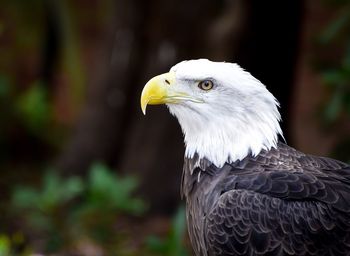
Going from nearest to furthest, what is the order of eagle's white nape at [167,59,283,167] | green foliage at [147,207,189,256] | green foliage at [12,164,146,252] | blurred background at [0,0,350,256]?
eagle's white nape at [167,59,283,167], green foliage at [147,207,189,256], green foliage at [12,164,146,252], blurred background at [0,0,350,256]

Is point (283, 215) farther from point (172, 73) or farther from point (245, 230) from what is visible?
point (172, 73)

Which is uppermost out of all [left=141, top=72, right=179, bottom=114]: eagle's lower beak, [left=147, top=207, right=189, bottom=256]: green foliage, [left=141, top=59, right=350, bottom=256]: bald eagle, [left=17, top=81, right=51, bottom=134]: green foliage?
[left=141, top=72, right=179, bottom=114]: eagle's lower beak

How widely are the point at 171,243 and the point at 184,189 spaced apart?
4.32ft

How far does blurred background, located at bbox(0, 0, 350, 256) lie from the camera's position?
7320 mm

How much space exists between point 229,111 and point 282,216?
786 millimetres

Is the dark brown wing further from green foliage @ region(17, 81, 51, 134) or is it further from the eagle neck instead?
green foliage @ region(17, 81, 51, 134)

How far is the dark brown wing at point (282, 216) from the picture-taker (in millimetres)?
4547

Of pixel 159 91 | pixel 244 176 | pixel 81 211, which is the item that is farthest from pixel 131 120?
pixel 244 176

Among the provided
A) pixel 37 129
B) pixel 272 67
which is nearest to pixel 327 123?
pixel 272 67

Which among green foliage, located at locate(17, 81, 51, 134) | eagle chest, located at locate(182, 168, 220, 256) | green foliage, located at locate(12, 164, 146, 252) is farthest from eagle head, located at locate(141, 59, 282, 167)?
green foliage, located at locate(17, 81, 51, 134)

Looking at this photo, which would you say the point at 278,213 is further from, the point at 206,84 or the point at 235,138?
the point at 206,84

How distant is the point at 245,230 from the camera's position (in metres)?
4.59

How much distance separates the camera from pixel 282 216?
4.56m

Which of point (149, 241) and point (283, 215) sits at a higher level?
point (283, 215)
